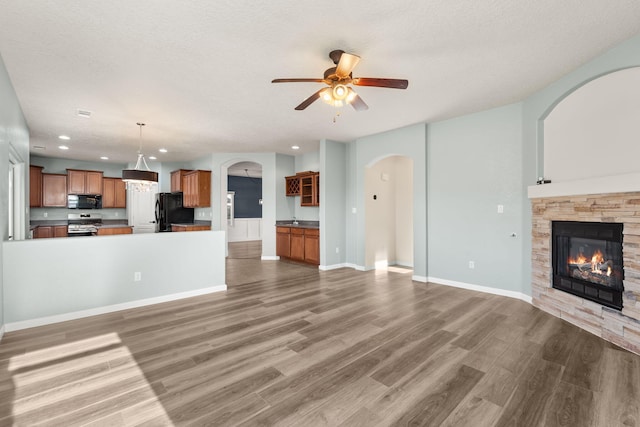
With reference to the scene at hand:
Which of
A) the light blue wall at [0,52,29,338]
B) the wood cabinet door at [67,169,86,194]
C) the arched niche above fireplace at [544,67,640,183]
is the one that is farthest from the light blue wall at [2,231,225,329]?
the wood cabinet door at [67,169,86,194]

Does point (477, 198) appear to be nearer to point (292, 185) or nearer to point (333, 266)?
point (333, 266)

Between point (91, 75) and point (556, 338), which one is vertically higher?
point (91, 75)

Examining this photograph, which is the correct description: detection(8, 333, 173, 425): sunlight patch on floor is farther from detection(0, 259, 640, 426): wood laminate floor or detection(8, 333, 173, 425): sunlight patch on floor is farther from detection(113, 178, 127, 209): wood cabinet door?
detection(113, 178, 127, 209): wood cabinet door

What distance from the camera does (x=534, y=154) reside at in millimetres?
3816

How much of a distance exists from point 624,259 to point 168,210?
8.94m

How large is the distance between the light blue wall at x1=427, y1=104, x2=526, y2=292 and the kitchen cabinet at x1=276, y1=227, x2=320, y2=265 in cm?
247

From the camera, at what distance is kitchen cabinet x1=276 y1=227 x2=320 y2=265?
6.55 m

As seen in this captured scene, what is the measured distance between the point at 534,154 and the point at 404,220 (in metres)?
3.10

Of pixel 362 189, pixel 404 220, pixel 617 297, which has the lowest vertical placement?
pixel 617 297

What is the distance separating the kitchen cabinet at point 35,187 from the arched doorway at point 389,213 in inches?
313

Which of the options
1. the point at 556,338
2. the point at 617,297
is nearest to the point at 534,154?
the point at 617,297

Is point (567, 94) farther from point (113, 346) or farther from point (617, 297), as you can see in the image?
point (113, 346)

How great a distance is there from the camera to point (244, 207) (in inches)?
455

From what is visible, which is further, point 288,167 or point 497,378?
point 288,167
